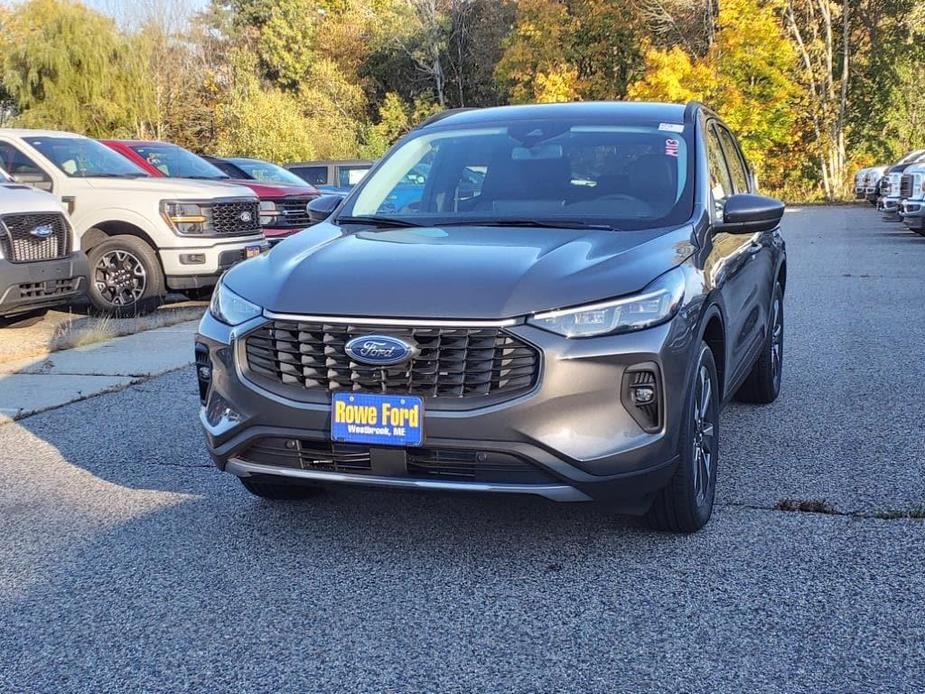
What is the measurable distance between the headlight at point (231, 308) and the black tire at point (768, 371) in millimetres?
3309

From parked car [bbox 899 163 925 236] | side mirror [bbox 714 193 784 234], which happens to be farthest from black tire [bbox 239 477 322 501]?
parked car [bbox 899 163 925 236]

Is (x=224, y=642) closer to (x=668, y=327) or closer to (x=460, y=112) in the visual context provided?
(x=668, y=327)

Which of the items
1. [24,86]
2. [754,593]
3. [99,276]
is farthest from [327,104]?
[754,593]

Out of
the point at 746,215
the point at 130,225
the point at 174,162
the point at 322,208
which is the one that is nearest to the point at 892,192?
the point at 174,162

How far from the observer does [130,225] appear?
453 inches

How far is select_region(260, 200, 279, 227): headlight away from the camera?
1470 cm

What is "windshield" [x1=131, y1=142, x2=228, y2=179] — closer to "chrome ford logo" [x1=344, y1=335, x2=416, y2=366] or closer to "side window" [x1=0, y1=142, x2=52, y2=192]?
"side window" [x1=0, y1=142, x2=52, y2=192]

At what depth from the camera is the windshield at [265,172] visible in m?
16.8

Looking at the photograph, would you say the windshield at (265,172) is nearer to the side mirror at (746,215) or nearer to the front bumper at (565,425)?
the side mirror at (746,215)

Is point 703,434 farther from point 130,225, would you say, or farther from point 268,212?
point 268,212

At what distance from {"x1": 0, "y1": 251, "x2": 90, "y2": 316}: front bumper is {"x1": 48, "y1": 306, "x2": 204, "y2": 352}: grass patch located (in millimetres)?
367

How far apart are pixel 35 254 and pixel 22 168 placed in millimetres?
2520

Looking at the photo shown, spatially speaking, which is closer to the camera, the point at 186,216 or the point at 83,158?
the point at 186,216

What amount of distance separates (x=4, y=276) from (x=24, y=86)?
3472cm
